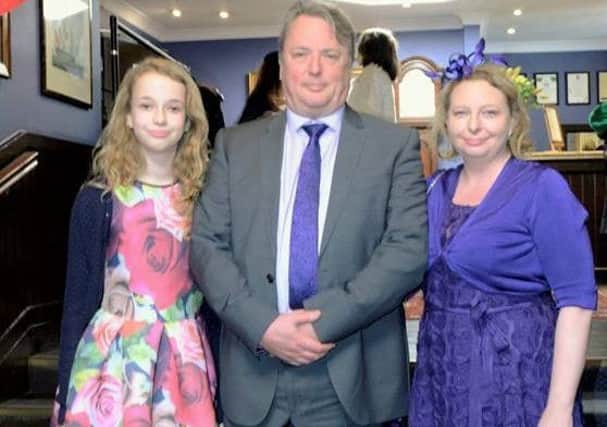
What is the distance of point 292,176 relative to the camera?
5.98 feet

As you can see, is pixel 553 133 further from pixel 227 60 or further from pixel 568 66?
pixel 568 66

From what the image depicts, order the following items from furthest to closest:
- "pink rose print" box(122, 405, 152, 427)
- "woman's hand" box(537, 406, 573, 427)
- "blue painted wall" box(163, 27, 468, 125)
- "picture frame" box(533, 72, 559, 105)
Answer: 1. "picture frame" box(533, 72, 559, 105)
2. "blue painted wall" box(163, 27, 468, 125)
3. "pink rose print" box(122, 405, 152, 427)
4. "woman's hand" box(537, 406, 573, 427)

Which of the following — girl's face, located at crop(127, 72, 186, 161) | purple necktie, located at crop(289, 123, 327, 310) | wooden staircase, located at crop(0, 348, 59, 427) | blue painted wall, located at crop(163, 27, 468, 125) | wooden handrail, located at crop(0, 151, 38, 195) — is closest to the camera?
purple necktie, located at crop(289, 123, 327, 310)

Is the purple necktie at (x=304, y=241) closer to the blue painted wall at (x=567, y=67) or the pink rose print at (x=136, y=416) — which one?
the pink rose print at (x=136, y=416)

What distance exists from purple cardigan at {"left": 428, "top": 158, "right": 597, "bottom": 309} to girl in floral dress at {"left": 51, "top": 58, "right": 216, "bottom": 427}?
67 centimetres

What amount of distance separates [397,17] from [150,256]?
8.30 metres

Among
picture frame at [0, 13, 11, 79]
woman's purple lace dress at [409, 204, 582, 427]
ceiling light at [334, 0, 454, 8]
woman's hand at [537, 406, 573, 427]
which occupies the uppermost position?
ceiling light at [334, 0, 454, 8]

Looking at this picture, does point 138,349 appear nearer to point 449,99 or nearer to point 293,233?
point 293,233

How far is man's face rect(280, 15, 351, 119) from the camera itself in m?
1.80

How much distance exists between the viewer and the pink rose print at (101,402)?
6.03ft

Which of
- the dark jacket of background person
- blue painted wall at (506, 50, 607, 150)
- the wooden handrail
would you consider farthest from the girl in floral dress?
blue painted wall at (506, 50, 607, 150)

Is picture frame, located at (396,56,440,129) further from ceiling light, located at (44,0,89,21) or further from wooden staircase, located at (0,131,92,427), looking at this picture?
wooden staircase, located at (0,131,92,427)

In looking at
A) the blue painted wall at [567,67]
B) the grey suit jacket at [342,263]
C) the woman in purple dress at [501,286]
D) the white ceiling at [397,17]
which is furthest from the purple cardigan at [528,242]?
the blue painted wall at [567,67]


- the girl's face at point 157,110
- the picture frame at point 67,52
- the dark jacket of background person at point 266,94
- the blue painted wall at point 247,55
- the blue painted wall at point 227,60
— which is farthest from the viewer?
the blue painted wall at point 227,60
